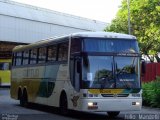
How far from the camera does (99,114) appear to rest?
21312 mm

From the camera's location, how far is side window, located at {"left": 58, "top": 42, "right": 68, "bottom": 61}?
64.9 feet

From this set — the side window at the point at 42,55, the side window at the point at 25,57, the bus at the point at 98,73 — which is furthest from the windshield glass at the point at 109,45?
the side window at the point at 25,57

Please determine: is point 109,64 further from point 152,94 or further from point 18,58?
point 18,58

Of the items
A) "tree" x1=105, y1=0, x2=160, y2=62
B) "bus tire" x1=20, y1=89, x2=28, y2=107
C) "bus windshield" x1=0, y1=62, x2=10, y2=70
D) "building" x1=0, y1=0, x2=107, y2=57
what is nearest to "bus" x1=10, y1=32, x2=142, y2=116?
"bus tire" x1=20, y1=89, x2=28, y2=107

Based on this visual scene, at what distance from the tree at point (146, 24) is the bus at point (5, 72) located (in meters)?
11.9

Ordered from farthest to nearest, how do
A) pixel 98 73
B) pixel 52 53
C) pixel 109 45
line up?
pixel 52 53 → pixel 109 45 → pixel 98 73

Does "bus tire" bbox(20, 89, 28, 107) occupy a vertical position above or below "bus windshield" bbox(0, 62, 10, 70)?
below

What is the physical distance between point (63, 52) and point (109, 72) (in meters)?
2.77

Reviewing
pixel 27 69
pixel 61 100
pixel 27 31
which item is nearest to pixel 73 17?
pixel 27 31

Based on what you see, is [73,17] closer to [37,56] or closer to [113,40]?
[37,56]

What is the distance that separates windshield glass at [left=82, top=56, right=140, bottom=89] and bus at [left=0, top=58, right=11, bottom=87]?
35.9 meters

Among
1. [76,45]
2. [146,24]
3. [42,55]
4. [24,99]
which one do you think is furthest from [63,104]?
[146,24]

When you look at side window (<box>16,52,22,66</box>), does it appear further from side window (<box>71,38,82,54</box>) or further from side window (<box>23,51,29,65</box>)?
side window (<box>71,38,82,54</box>)

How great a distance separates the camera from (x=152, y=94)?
81.0 feet
